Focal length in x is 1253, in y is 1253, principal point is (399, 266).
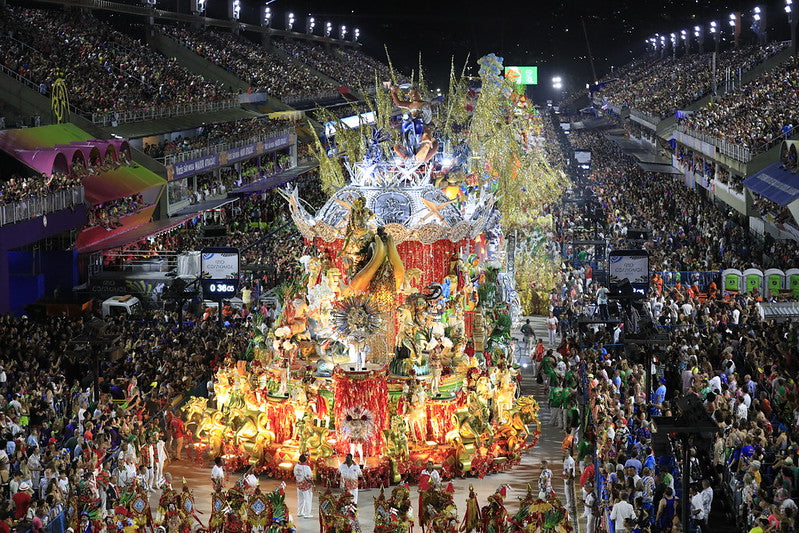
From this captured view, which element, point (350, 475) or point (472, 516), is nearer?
point (472, 516)

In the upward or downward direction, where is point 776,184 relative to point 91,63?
downward

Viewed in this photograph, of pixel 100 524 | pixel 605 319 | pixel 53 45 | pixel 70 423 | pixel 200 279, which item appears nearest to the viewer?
pixel 100 524

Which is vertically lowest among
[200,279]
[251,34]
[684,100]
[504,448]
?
[504,448]

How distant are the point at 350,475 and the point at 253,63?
60.9m

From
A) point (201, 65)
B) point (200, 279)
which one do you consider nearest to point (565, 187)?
point (201, 65)

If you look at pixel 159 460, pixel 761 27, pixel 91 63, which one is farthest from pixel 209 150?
pixel 761 27

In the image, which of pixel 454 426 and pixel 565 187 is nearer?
pixel 454 426

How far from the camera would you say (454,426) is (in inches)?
806

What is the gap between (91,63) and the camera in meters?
48.2

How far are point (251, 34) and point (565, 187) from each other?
3694cm

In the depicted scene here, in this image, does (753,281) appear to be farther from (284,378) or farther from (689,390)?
(284,378)

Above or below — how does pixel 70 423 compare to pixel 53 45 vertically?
below

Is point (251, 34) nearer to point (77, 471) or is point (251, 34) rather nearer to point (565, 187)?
point (565, 187)

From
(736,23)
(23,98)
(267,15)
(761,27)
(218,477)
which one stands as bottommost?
(218,477)
